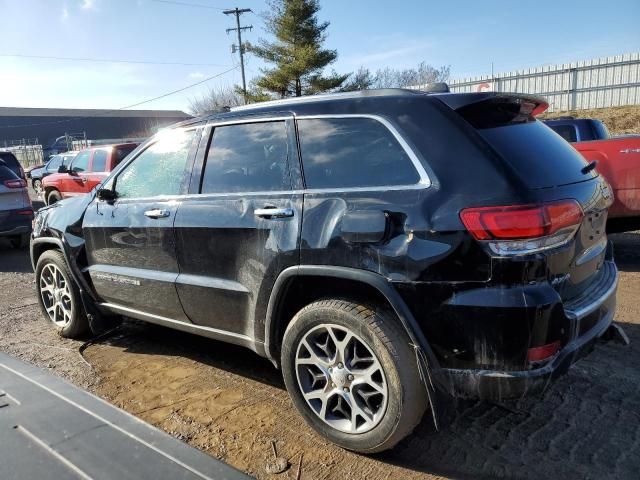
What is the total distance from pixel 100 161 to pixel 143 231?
8.98 metres

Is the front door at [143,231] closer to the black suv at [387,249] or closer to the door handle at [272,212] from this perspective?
the black suv at [387,249]

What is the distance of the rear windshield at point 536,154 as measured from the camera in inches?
98.4

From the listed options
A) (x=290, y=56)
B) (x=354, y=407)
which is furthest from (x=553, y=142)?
(x=290, y=56)

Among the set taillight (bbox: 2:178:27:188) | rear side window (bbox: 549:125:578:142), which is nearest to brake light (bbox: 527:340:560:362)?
rear side window (bbox: 549:125:578:142)

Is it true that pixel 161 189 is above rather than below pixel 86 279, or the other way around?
above

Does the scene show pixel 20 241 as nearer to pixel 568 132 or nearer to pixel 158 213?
pixel 158 213

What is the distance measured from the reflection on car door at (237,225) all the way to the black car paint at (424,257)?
0.01m

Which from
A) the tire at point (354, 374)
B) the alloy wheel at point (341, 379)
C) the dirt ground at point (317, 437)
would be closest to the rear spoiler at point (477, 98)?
the tire at point (354, 374)

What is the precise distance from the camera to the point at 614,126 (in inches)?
728

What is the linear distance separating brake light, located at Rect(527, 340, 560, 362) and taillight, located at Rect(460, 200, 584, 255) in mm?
437

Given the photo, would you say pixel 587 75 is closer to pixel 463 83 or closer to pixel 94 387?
pixel 463 83

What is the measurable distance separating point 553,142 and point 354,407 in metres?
1.85

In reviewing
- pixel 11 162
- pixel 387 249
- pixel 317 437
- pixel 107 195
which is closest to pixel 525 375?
pixel 387 249

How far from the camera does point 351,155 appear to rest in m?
2.81
